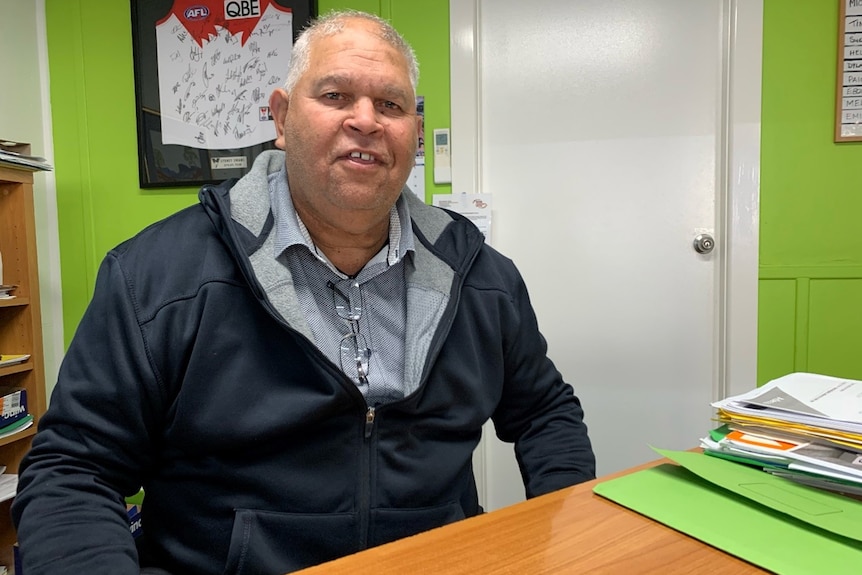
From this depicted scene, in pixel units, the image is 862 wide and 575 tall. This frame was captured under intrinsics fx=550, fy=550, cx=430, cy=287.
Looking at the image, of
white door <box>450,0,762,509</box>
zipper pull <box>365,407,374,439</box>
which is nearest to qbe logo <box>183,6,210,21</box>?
white door <box>450,0,762,509</box>

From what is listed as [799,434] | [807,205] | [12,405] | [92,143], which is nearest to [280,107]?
[799,434]

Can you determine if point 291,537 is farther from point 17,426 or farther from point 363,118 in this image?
point 17,426

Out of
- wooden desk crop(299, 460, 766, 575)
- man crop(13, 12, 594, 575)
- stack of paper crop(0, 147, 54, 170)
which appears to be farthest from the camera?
stack of paper crop(0, 147, 54, 170)

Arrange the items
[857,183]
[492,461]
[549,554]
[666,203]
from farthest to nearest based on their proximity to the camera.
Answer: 1. [492,461]
2. [666,203]
3. [857,183]
4. [549,554]

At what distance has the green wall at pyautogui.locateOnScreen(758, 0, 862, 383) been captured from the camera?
1831mm

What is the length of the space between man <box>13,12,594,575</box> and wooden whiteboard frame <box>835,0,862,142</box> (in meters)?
1.52

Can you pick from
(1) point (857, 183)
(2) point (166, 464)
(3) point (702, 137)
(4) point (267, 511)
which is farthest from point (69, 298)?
(1) point (857, 183)

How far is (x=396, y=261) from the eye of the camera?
1.04 meters

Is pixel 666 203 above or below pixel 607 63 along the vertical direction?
below

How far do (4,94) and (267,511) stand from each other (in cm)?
210

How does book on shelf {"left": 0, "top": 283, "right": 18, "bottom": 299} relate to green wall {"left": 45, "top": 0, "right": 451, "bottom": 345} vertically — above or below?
below

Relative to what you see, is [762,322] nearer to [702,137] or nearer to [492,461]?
[702,137]

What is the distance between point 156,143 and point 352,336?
1.66 metres

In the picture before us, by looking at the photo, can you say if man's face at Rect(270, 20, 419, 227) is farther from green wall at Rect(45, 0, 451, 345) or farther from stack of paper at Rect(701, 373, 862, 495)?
green wall at Rect(45, 0, 451, 345)
